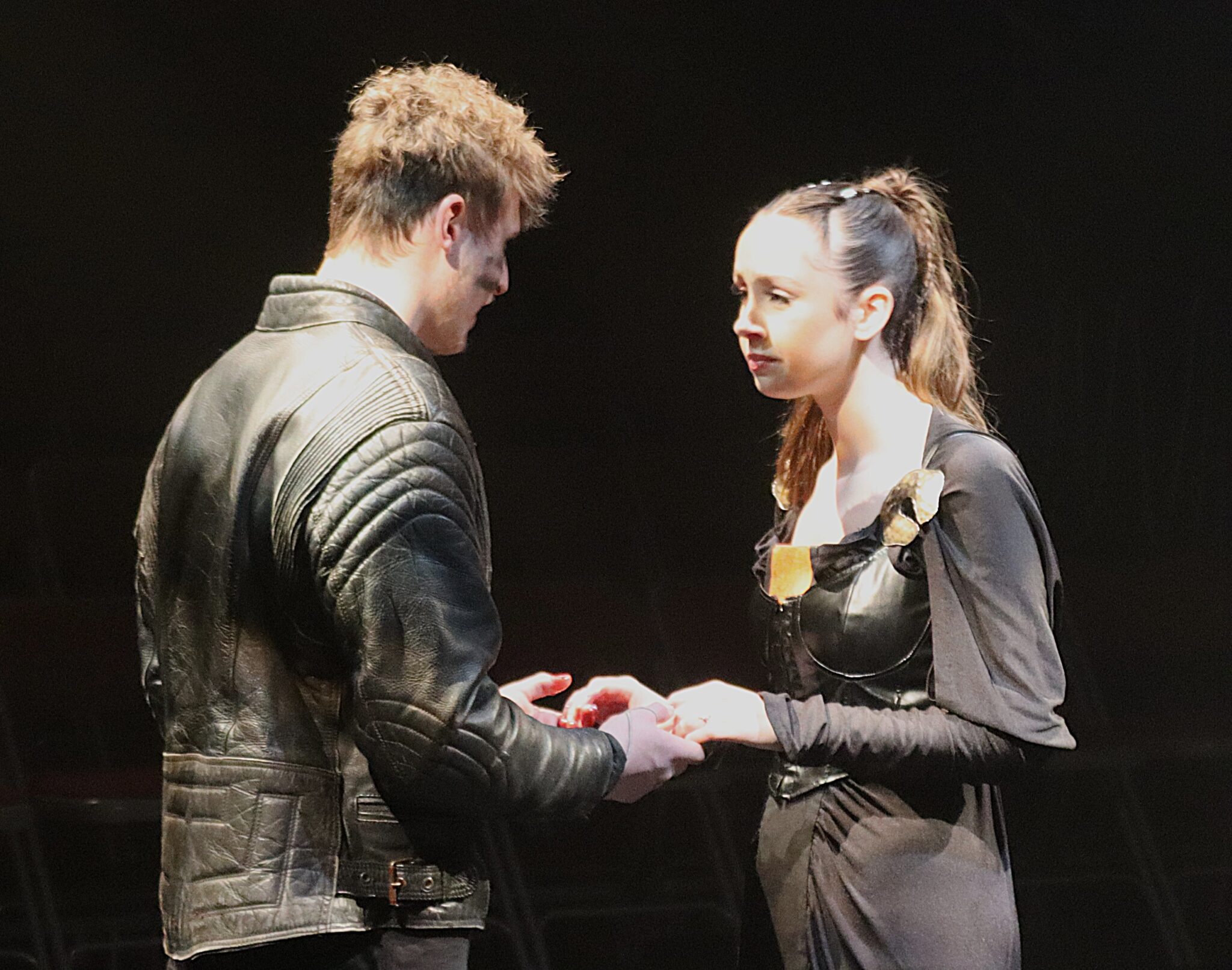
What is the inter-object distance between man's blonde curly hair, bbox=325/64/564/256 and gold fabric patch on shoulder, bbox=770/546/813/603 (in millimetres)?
541

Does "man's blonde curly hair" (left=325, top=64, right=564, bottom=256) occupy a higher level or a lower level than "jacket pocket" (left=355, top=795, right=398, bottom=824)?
higher

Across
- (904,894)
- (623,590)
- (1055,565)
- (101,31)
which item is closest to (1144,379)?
(623,590)

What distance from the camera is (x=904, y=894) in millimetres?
1586

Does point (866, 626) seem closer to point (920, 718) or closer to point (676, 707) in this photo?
point (920, 718)

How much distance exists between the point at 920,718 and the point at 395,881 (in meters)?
0.59

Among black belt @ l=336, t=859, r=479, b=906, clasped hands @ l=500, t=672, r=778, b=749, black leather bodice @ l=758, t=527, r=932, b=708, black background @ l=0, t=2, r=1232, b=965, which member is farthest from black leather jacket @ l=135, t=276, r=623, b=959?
black background @ l=0, t=2, r=1232, b=965

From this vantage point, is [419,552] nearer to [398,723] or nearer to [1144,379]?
[398,723]

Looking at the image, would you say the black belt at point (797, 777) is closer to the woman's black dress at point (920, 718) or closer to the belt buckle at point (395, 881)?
the woman's black dress at point (920, 718)

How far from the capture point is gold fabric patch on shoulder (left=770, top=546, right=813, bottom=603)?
1.71 meters

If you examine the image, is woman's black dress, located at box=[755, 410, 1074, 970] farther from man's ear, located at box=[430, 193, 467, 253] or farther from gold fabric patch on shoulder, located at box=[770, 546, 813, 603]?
man's ear, located at box=[430, 193, 467, 253]

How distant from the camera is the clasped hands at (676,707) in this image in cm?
157

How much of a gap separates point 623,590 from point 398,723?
6.90 ft

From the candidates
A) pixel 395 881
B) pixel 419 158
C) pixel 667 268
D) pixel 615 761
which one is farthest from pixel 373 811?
pixel 667 268

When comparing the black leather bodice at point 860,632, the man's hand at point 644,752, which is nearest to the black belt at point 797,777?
the black leather bodice at point 860,632
